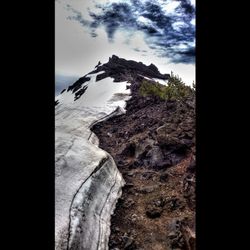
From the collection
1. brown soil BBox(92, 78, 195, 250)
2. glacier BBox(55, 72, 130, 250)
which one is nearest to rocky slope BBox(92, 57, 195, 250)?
brown soil BBox(92, 78, 195, 250)

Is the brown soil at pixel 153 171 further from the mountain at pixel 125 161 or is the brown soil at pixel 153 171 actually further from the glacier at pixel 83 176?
the glacier at pixel 83 176

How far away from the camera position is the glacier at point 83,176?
9.02 feet

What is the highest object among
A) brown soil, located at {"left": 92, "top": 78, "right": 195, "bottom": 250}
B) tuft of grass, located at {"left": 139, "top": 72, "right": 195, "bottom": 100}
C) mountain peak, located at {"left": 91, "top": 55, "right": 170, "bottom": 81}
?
mountain peak, located at {"left": 91, "top": 55, "right": 170, "bottom": 81}

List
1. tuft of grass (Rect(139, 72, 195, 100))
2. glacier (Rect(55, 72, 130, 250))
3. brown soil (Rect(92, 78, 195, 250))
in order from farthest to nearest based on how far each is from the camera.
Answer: tuft of grass (Rect(139, 72, 195, 100)) < brown soil (Rect(92, 78, 195, 250)) < glacier (Rect(55, 72, 130, 250))

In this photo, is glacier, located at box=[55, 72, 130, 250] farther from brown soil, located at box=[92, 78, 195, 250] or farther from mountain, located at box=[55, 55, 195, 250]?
brown soil, located at box=[92, 78, 195, 250]

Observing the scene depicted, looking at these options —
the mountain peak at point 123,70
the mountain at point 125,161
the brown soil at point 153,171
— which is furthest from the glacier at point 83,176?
the mountain peak at point 123,70

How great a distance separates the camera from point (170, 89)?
575 cm

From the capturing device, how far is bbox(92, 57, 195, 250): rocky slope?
3.18 m

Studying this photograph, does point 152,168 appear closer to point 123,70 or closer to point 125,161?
point 125,161
